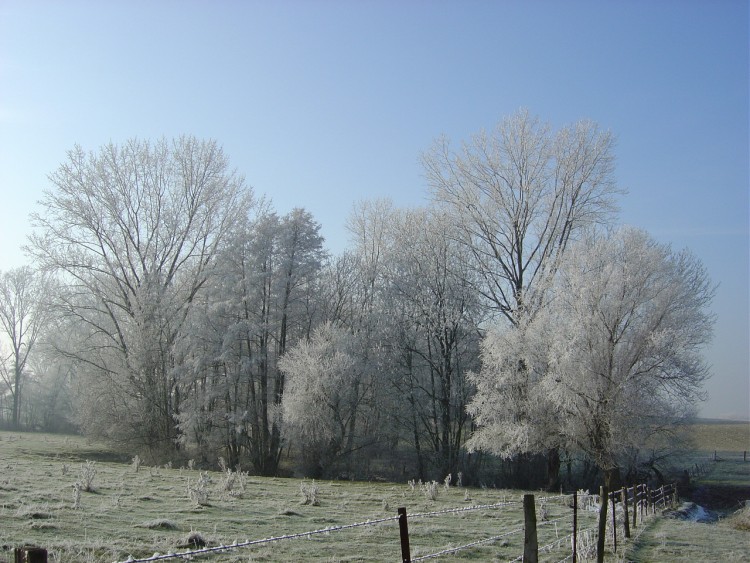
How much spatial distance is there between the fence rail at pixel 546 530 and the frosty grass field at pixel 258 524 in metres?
0.17

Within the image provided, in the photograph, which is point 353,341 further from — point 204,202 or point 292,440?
point 204,202

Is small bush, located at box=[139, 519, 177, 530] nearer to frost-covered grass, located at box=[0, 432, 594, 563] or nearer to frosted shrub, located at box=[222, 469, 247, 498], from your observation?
frost-covered grass, located at box=[0, 432, 594, 563]

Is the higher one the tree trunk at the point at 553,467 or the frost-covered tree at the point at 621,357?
the frost-covered tree at the point at 621,357

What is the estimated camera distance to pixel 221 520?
14.0 m

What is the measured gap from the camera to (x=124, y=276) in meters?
39.8

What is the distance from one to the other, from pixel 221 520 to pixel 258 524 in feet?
2.72

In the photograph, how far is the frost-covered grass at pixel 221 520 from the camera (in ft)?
35.6

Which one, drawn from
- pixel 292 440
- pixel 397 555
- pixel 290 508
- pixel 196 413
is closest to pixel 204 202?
pixel 196 413

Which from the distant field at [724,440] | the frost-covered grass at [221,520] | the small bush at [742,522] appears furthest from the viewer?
the distant field at [724,440]

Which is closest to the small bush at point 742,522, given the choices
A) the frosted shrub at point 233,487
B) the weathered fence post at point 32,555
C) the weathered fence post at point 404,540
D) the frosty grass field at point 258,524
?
the frosty grass field at point 258,524

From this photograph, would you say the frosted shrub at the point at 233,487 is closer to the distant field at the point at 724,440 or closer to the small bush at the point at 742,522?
the small bush at the point at 742,522

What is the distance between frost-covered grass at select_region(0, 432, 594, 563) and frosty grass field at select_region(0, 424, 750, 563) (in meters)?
0.03

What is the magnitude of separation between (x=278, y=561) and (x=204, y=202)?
33.9m

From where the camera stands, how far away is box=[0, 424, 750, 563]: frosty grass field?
1098cm
